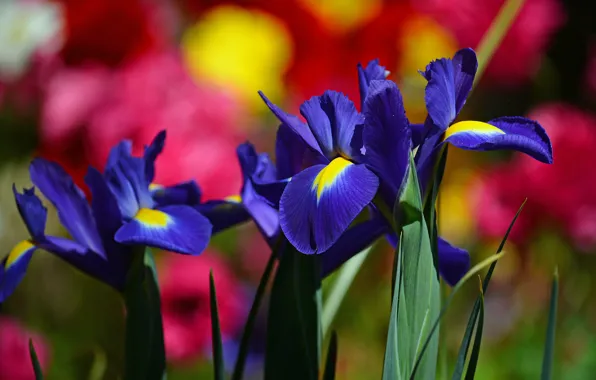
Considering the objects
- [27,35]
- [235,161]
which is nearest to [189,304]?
[235,161]

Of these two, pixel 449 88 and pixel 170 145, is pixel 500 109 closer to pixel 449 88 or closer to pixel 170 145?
pixel 170 145

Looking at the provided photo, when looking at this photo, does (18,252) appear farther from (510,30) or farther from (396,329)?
(510,30)

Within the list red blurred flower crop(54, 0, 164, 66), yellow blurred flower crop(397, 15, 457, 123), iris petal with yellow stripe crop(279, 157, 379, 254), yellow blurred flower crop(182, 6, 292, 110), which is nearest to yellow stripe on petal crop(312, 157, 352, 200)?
iris petal with yellow stripe crop(279, 157, 379, 254)

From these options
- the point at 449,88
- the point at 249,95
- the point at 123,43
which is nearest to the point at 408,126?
the point at 449,88

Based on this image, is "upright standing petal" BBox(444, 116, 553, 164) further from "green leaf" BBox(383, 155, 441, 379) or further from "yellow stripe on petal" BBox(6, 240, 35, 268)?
"yellow stripe on petal" BBox(6, 240, 35, 268)

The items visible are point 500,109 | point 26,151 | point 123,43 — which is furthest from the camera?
point 500,109
